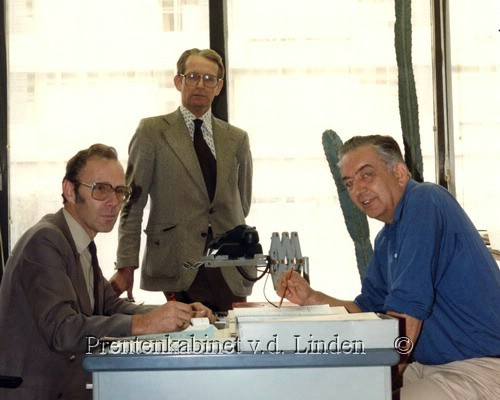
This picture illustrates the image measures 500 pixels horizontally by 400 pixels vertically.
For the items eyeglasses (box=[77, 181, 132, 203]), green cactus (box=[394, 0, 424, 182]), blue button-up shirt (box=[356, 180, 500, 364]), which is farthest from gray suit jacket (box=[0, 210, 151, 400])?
green cactus (box=[394, 0, 424, 182])

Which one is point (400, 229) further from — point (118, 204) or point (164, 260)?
point (164, 260)

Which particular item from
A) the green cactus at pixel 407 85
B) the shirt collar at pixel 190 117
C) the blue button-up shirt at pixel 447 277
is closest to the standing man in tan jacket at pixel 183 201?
the shirt collar at pixel 190 117

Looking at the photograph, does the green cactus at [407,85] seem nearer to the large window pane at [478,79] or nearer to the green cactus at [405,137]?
the green cactus at [405,137]

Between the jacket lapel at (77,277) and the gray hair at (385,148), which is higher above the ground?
the gray hair at (385,148)

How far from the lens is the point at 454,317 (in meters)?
2.12

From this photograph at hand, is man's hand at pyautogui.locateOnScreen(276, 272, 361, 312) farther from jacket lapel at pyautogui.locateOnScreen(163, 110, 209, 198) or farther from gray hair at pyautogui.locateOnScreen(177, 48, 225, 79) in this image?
gray hair at pyautogui.locateOnScreen(177, 48, 225, 79)

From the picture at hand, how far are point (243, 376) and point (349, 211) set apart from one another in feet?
5.48

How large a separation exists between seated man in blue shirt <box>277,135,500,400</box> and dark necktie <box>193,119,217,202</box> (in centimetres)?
134

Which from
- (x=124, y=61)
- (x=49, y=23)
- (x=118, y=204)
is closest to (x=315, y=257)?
(x=124, y=61)

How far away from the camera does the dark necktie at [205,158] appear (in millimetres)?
3574

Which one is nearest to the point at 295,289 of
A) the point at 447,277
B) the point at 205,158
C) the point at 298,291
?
the point at 298,291

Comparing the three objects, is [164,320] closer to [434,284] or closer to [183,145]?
[434,284]

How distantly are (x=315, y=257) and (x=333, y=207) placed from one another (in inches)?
11.5

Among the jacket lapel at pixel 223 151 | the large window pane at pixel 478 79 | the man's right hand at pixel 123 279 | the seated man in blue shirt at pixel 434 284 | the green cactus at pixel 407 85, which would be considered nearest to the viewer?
the seated man in blue shirt at pixel 434 284
